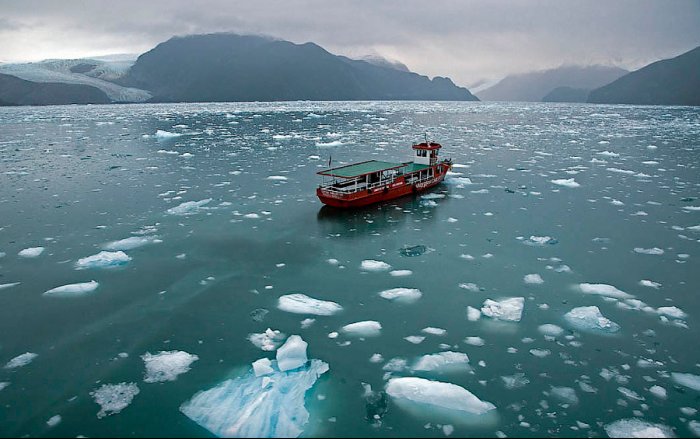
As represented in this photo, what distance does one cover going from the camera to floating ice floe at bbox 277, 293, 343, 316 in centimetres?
1214

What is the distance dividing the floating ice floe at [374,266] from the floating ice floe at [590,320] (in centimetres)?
575

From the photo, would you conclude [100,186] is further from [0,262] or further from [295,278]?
[295,278]

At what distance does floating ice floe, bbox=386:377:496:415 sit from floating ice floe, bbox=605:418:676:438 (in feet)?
6.73

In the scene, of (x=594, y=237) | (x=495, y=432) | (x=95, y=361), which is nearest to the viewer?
(x=495, y=432)

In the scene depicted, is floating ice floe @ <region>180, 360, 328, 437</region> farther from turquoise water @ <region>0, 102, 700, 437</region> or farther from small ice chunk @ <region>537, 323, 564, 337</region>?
small ice chunk @ <region>537, 323, 564, 337</region>

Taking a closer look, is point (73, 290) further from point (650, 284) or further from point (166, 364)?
point (650, 284)

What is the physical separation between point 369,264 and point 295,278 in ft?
8.73

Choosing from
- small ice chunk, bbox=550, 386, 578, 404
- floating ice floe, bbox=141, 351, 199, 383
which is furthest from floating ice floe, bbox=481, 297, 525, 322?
floating ice floe, bbox=141, 351, 199, 383

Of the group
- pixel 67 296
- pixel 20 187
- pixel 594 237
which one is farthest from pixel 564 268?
pixel 20 187

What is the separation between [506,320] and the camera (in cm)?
1163

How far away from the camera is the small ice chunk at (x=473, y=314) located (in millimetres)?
11753

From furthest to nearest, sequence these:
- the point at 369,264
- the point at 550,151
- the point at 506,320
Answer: the point at 550,151
the point at 369,264
the point at 506,320

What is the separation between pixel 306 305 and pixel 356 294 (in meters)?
1.63

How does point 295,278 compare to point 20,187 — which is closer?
point 295,278
